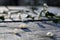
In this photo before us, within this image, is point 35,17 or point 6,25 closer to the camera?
point 6,25

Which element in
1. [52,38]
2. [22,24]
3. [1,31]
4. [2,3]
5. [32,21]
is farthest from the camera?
[2,3]

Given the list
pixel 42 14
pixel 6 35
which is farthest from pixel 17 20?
pixel 6 35

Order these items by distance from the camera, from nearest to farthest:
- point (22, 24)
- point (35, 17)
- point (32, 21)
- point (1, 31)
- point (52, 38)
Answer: point (52, 38) → point (1, 31) → point (22, 24) → point (32, 21) → point (35, 17)

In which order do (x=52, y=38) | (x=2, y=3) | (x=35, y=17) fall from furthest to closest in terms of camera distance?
(x=2, y=3) → (x=35, y=17) → (x=52, y=38)

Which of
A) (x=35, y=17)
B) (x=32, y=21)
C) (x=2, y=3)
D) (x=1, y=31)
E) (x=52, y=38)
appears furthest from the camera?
(x=2, y=3)

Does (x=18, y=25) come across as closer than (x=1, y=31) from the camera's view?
No

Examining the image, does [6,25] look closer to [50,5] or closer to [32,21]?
[32,21]

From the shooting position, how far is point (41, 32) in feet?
9.89

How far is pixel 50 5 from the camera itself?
5609 mm

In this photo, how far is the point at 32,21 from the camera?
366cm

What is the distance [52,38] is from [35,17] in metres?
1.23

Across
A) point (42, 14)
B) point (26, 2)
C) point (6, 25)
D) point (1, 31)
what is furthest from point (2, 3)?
point (1, 31)

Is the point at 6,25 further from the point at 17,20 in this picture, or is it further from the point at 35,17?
the point at 35,17

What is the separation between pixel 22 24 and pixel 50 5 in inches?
95.3
